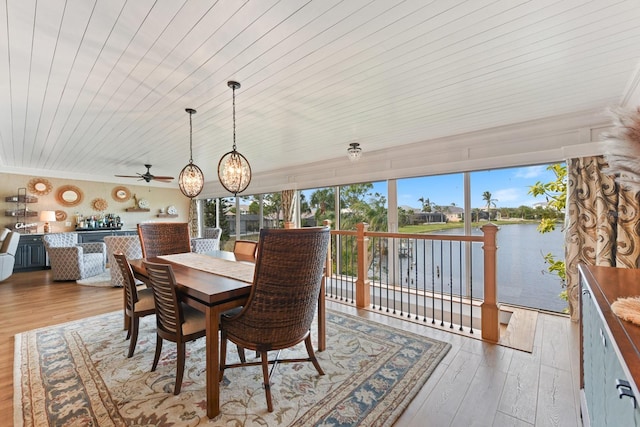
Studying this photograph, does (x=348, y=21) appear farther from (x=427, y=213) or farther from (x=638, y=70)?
(x=427, y=213)

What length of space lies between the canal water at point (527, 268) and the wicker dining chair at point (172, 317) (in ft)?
9.17

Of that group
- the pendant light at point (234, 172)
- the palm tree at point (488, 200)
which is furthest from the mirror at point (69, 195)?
the palm tree at point (488, 200)

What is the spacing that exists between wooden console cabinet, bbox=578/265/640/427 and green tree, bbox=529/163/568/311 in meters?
2.42

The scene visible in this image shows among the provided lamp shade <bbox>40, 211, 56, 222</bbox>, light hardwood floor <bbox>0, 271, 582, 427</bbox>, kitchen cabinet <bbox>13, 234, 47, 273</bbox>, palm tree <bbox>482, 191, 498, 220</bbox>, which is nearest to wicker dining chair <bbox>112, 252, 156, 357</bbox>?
light hardwood floor <bbox>0, 271, 582, 427</bbox>

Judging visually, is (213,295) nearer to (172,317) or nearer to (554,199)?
(172,317)

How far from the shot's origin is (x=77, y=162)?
566cm

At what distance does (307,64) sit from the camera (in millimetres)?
2062

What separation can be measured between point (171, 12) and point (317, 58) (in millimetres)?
945

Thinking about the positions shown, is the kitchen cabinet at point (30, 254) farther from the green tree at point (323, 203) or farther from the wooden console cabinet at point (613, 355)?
the wooden console cabinet at point (613, 355)

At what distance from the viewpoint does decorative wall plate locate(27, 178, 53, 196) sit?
6516 millimetres

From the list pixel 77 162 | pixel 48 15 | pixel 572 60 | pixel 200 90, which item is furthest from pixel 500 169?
pixel 77 162

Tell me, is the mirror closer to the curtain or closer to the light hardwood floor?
the light hardwood floor

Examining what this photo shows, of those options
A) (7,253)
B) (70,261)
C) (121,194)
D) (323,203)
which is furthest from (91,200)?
(323,203)

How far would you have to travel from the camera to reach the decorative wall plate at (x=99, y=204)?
7.39 meters
